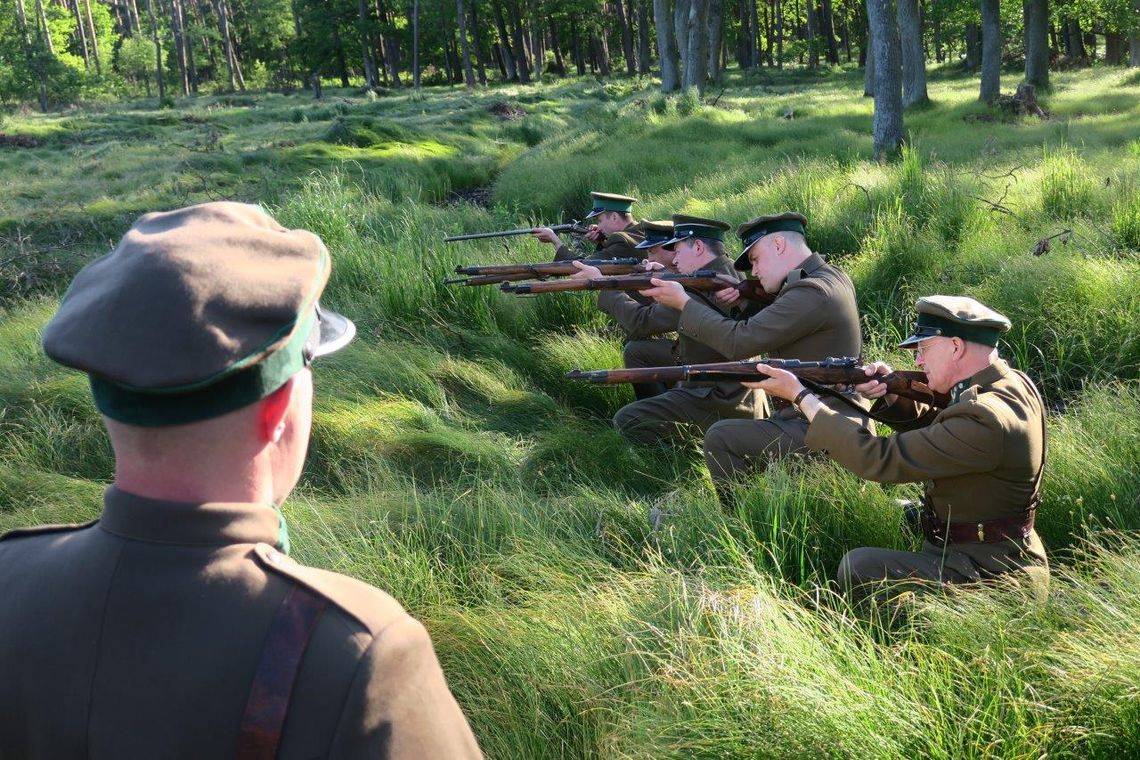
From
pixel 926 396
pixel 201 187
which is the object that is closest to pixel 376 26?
pixel 201 187

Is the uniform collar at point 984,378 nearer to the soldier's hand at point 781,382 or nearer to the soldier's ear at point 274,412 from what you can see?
the soldier's hand at point 781,382

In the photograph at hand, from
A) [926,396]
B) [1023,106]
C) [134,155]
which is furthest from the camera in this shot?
[134,155]

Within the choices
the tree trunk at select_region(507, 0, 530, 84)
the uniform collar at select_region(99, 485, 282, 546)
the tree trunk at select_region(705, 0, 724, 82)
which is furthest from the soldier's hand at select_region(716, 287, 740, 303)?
the tree trunk at select_region(507, 0, 530, 84)

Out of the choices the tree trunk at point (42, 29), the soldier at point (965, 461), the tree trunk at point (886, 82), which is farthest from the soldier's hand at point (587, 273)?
the tree trunk at point (42, 29)

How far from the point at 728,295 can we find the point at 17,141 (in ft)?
83.5

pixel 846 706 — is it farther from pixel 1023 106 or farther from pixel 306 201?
pixel 1023 106

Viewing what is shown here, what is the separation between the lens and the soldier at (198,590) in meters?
1.22

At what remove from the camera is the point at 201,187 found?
15625 millimetres

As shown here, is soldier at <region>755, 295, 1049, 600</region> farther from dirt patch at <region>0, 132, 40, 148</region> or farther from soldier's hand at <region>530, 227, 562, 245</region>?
dirt patch at <region>0, 132, 40, 148</region>

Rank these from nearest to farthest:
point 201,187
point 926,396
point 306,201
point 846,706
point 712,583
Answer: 1. point 846,706
2. point 712,583
3. point 926,396
4. point 306,201
5. point 201,187

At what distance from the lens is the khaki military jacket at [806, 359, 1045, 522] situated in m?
3.50

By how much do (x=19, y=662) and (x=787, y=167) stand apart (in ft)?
38.7

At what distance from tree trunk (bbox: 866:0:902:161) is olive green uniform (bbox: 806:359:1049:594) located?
10.3m

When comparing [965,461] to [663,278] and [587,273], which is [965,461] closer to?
[663,278]
